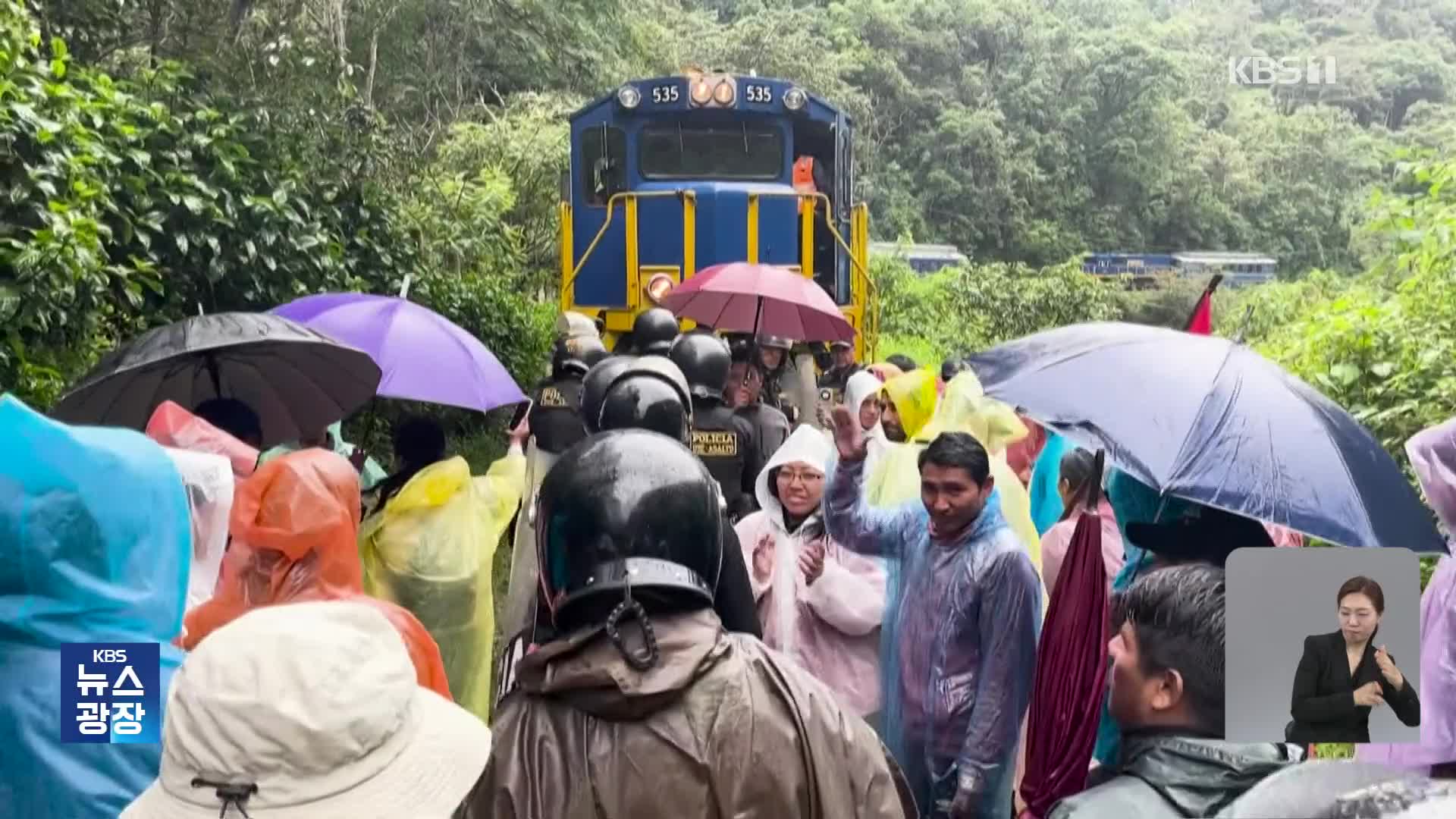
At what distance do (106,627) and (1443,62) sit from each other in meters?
61.0

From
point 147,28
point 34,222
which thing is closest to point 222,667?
point 34,222

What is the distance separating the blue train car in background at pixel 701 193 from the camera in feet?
35.9

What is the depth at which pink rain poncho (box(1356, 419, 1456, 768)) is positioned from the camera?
2.88m

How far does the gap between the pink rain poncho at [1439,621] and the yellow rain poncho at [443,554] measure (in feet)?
8.73

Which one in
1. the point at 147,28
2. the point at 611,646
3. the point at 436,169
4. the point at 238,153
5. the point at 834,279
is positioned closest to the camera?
the point at 611,646

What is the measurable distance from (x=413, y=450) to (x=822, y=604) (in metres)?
1.36

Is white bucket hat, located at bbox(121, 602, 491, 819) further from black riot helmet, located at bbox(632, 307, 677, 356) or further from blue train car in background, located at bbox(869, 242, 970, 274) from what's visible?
blue train car in background, located at bbox(869, 242, 970, 274)

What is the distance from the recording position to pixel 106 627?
2598mm

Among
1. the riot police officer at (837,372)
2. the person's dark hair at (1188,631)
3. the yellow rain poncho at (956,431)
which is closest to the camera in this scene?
the person's dark hair at (1188,631)

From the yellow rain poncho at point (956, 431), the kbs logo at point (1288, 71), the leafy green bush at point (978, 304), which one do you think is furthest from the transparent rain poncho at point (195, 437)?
the kbs logo at point (1288, 71)

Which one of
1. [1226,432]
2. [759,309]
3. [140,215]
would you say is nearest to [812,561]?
[1226,432]

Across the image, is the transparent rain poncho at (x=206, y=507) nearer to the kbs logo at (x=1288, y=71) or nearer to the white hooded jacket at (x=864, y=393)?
the white hooded jacket at (x=864, y=393)

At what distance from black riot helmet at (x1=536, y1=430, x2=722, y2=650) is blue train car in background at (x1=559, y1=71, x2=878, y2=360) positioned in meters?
8.62

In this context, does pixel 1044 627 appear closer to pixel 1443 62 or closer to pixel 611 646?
pixel 611 646
